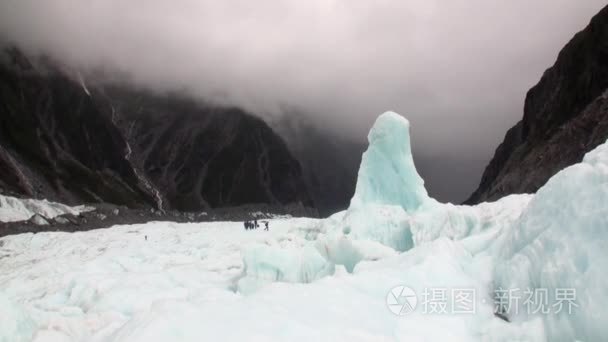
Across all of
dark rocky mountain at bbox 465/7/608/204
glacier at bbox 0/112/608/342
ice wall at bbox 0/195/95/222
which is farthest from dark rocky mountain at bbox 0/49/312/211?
glacier at bbox 0/112/608/342

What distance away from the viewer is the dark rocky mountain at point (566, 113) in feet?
95.9

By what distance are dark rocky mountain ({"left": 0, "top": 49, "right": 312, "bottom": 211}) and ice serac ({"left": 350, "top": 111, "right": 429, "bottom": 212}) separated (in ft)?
276

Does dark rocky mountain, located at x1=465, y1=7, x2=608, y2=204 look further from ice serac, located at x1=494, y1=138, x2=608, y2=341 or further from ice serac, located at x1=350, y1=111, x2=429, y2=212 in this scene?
ice serac, located at x1=494, y1=138, x2=608, y2=341

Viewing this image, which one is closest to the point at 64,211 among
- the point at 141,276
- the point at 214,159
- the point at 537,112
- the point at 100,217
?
the point at 100,217

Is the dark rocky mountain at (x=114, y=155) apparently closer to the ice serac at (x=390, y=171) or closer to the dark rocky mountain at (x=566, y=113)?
the ice serac at (x=390, y=171)

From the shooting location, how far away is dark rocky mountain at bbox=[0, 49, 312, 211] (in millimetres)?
112500

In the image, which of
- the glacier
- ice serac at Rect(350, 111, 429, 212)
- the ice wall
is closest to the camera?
the glacier

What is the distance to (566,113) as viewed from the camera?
1651 inches

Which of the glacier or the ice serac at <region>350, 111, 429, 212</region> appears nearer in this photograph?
the glacier

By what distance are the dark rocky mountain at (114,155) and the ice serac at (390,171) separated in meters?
84.0

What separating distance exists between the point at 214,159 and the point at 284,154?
3205 cm

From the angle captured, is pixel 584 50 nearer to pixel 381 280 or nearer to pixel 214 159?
pixel 381 280

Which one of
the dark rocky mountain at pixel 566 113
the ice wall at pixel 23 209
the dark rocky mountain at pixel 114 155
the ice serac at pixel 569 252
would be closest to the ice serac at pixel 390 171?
the ice serac at pixel 569 252

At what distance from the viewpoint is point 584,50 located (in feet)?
138
